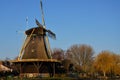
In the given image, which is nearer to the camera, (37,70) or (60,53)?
(37,70)

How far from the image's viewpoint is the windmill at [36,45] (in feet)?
163

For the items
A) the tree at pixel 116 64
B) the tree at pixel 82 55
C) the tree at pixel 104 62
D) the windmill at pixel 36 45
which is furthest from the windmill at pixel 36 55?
the tree at pixel 82 55

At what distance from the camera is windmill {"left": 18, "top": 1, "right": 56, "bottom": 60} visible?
4966cm

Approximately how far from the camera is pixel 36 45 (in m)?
50.2

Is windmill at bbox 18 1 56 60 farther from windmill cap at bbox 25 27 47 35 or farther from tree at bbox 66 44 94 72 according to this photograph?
tree at bbox 66 44 94 72

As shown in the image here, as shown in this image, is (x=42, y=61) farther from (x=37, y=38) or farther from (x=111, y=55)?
(x=111, y=55)

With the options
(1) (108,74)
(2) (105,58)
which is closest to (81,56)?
(1) (108,74)

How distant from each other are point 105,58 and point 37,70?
24.9 meters

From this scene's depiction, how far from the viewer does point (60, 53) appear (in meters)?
85.9

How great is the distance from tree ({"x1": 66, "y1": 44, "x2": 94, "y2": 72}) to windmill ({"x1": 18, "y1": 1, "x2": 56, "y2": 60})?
1250 inches

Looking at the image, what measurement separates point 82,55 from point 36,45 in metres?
35.5

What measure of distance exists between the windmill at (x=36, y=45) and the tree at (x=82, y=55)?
31762mm

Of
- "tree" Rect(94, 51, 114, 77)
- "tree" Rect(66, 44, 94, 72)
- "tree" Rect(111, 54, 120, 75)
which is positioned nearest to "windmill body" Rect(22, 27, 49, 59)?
"tree" Rect(94, 51, 114, 77)

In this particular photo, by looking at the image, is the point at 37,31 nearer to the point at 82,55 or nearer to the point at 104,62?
the point at 104,62
